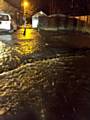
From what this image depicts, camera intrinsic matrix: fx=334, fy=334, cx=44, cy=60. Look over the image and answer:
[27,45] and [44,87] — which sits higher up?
[27,45]

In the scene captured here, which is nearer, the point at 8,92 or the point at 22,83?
the point at 8,92

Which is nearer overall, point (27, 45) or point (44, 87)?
point (44, 87)

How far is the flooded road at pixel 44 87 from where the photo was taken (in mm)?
7500

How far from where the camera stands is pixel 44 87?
31.6ft

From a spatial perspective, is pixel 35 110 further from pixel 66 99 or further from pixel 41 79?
pixel 41 79

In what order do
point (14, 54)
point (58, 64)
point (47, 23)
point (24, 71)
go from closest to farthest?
point (24, 71)
point (58, 64)
point (14, 54)
point (47, 23)

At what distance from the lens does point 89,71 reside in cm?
1207

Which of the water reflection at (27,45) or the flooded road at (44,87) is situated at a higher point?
the water reflection at (27,45)

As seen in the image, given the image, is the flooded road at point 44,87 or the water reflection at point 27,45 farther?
the water reflection at point 27,45

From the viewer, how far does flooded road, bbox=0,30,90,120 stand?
7.50 m

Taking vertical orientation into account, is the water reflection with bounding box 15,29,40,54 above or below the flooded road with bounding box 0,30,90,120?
above

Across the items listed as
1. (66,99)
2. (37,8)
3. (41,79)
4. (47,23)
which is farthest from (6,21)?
(37,8)

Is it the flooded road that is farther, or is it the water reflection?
the water reflection

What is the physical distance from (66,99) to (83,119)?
5.24ft
